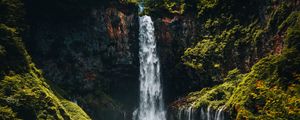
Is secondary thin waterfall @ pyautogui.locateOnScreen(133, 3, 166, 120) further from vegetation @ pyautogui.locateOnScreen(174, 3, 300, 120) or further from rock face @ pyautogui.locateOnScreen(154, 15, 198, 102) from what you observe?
vegetation @ pyautogui.locateOnScreen(174, 3, 300, 120)

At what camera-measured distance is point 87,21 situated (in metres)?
55.6

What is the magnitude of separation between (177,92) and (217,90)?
8.16 meters

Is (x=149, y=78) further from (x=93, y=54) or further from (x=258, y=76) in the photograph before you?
(x=258, y=76)

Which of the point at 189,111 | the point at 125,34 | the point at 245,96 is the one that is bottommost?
the point at 189,111

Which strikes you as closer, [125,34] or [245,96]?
[245,96]

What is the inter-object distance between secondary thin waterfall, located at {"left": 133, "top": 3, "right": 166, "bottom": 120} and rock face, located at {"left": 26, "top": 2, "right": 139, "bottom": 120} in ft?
3.19

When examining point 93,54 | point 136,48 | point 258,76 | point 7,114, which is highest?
point 136,48

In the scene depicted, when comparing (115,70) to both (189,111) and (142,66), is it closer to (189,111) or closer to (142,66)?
(142,66)

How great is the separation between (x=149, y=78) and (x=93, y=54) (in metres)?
7.53

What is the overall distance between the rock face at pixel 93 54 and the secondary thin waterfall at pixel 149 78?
972mm

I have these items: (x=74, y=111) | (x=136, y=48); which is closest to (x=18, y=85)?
(x=74, y=111)

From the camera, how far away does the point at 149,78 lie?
58531 mm

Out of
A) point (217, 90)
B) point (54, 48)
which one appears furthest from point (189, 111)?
point (54, 48)

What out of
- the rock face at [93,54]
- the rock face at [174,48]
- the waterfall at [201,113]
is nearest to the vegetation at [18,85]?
the rock face at [93,54]
